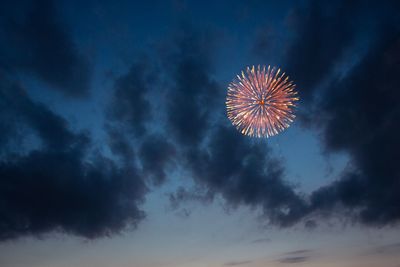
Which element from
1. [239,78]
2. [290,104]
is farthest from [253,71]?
[290,104]

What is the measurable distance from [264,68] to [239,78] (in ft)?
15.4

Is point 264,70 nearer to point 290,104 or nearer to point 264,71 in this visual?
point 264,71

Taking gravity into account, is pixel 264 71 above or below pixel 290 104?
above

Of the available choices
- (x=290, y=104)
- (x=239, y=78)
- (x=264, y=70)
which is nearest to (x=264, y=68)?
(x=264, y=70)

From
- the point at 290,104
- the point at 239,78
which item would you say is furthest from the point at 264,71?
the point at 290,104

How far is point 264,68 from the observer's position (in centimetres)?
4269

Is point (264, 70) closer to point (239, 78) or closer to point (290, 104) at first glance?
point (239, 78)

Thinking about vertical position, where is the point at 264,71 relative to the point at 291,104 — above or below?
above

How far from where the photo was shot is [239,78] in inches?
1743

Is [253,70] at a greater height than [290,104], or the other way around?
[253,70]

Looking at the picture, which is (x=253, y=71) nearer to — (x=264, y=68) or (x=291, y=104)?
(x=264, y=68)

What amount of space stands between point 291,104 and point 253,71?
29.8 ft

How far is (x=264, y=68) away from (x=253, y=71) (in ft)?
6.54

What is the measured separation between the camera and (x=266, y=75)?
4262cm
